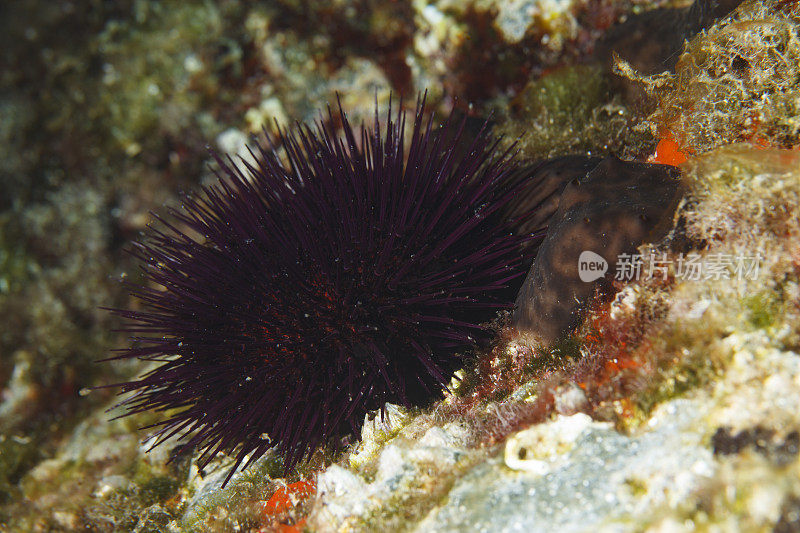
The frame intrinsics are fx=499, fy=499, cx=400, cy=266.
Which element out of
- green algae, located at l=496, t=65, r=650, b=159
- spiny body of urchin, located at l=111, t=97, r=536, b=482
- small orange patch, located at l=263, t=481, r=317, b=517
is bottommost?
small orange patch, located at l=263, t=481, r=317, b=517

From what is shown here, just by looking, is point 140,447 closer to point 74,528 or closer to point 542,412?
point 74,528

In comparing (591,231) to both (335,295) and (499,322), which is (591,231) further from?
(335,295)

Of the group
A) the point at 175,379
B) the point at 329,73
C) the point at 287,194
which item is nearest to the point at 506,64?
the point at 329,73

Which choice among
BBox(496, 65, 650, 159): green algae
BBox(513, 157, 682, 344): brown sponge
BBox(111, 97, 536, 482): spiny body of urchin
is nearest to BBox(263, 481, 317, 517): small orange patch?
BBox(111, 97, 536, 482): spiny body of urchin

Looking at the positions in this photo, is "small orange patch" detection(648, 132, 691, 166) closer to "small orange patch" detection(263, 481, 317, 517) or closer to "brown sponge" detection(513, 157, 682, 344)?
"brown sponge" detection(513, 157, 682, 344)

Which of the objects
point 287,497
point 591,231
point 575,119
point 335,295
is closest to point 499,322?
point 591,231

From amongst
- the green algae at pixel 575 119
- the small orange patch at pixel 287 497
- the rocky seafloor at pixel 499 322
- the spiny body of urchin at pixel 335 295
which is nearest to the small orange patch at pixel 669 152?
the rocky seafloor at pixel 499 322

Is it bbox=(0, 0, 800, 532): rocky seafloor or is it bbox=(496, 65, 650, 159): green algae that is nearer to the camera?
bbox=(0, 0, 800, 532): rocky seafloor

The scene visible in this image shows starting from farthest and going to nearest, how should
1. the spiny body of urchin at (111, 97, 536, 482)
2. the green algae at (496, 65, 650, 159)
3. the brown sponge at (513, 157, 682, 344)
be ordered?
1. the green algae at (496, 65, 650, 159)
2. the spiny body of urchin at (111, 97, 536, 482)
3. the brown sponge at (513, 157, 682, 344)
